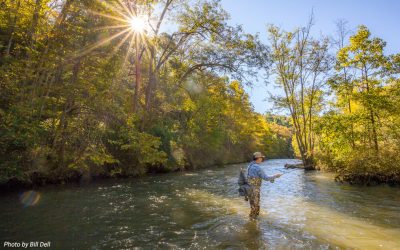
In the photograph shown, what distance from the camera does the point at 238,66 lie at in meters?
26.5

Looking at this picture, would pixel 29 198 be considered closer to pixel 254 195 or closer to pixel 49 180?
pixel 49 180

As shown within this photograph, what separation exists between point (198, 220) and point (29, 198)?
8609 mm

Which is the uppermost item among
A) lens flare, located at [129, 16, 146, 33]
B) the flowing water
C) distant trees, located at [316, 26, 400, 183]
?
lens flare, located at [129, 16, 146, 33]

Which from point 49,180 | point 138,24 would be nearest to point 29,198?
point 49,180

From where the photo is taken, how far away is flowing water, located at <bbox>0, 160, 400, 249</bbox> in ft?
25.8

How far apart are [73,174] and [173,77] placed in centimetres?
1510

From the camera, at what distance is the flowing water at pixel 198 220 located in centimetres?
786

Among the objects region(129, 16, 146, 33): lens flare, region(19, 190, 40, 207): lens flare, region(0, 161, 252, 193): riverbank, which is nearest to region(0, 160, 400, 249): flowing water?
region(19, 190, 40, 207): lens flare

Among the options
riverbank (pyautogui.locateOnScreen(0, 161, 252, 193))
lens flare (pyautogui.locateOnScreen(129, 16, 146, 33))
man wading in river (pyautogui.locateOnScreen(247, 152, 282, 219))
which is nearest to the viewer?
man wading in river (pyautogui.locateOnScreen(247, 152, 282, 219))

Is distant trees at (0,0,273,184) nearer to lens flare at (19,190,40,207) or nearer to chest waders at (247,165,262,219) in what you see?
lens flare at (19,190,40,207)

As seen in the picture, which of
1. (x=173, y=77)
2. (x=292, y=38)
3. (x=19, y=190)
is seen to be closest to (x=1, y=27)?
(x=19, y=190)

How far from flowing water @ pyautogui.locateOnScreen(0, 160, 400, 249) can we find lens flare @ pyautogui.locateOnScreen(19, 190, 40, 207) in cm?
3

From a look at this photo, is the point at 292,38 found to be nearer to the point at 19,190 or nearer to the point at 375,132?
the point at 375,132

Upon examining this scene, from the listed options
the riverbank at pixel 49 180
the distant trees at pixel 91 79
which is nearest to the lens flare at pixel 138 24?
the distant trees at pixel 91 79
